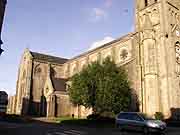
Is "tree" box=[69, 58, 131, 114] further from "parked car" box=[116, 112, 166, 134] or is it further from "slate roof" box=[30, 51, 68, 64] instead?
"slate roof" box=[30, 51, 68, 64]

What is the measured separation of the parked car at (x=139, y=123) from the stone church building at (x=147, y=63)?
17451 millimetres

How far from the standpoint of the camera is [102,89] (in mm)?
36344

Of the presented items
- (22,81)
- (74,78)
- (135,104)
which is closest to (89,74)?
(74,78)

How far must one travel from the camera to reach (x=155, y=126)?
2088 cm

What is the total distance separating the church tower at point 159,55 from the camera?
4059cm

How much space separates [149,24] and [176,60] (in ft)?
25.7

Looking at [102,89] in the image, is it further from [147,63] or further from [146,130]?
[146,130]

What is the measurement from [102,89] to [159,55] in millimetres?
12988

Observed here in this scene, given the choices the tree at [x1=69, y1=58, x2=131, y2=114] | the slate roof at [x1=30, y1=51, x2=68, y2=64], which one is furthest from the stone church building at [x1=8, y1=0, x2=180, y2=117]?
the slate roof at [x1=30, y1=51, x2=68, y2=64]

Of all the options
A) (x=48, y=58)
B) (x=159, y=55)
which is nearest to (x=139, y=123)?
(x=159, y=55)

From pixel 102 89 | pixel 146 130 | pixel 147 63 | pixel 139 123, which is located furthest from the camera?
pixel 147 63

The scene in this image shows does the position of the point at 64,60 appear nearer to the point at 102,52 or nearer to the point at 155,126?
the point at 102,52

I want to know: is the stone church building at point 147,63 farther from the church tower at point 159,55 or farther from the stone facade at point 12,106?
the stone facade at point 12,106

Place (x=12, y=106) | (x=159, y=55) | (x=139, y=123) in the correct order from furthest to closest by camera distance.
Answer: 1. (x=12, y=106)
2. (x=159, y=55)
3. (x=139, y=123)
